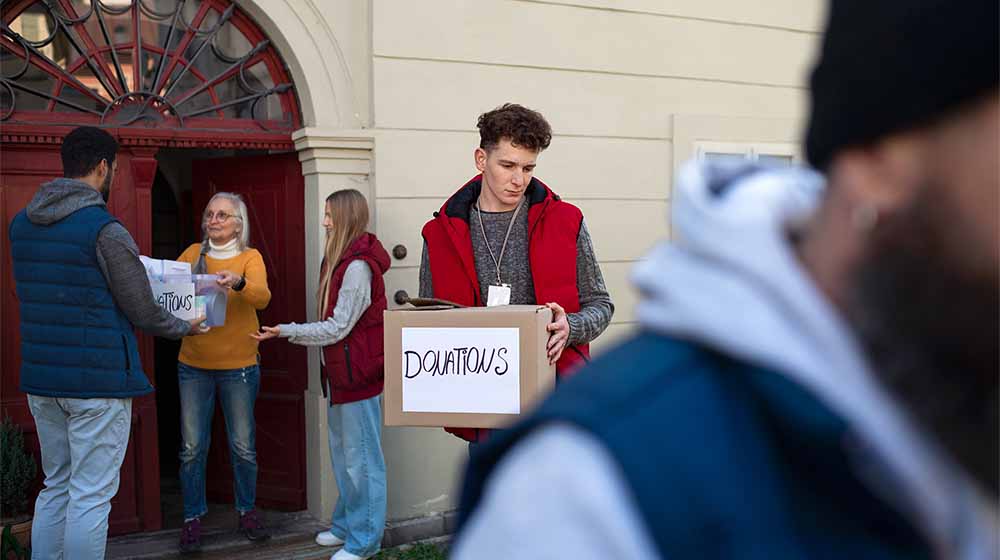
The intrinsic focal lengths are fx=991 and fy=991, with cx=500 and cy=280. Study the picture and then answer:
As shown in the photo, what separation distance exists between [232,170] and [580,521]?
220 inches

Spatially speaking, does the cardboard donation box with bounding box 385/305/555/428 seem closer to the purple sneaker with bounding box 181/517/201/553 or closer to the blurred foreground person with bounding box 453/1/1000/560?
the purple sneaker with bounding box 181/517/201/553

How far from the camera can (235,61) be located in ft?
18.1

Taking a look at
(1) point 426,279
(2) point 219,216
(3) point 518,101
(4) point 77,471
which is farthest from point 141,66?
(1) point 426,279

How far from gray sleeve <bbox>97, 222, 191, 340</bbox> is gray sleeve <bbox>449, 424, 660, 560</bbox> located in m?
3.66

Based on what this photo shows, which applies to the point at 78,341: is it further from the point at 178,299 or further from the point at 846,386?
the point at 846,386

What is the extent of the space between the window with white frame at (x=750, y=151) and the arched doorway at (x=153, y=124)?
9.00ft

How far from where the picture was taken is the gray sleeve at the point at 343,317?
Result: 16.2 feet

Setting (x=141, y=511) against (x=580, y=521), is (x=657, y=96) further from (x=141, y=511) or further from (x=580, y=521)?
(x=580, y=521)

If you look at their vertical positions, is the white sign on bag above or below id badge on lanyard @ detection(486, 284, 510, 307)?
below

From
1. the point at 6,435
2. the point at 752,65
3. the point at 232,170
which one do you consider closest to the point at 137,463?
the point at 6,435

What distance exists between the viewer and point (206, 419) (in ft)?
17.7

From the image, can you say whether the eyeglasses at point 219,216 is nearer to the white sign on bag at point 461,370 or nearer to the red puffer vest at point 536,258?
the red puffer vest at point 536,258

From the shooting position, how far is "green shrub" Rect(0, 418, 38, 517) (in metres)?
4.88

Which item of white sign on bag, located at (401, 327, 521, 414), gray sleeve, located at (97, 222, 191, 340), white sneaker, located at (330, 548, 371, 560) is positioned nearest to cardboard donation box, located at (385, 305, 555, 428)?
white sign on bag, located at (401, 327, 521, 414)
